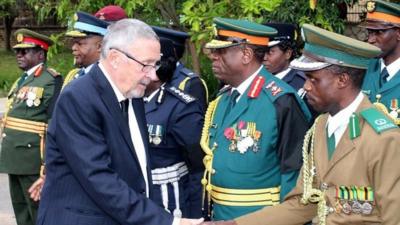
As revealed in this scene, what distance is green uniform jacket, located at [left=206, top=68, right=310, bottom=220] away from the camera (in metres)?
3.51

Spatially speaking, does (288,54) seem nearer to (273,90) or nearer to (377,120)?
(273,90)

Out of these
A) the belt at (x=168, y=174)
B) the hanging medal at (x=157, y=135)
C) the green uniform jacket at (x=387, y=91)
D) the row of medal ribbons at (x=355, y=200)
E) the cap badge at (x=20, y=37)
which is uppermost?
the row of medal ribbons at (x=355, y=200)

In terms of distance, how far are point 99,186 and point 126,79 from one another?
1.62 ft

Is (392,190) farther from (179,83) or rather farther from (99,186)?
(179,83)

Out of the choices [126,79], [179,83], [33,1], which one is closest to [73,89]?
[126,79]

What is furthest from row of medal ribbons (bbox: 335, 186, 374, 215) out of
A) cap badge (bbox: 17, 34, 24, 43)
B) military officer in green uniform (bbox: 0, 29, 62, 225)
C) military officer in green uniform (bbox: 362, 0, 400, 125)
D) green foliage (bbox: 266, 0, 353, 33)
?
green foliage (bbox: 266, 0, 353, 33)

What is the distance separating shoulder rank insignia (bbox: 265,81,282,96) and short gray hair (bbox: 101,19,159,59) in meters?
0.93

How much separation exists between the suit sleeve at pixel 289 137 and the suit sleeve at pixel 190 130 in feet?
2.64

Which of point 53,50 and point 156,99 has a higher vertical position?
point 156,99

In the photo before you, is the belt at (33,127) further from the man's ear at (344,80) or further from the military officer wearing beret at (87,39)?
the man's ear at (344,80)

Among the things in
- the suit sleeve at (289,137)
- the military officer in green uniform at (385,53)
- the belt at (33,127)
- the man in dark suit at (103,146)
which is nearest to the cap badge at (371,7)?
the military officer in green uniform at (385,53)

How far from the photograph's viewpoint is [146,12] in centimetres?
836

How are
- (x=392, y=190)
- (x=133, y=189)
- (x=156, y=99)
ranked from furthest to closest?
(x=156, y=99), (x=133, y=189), (x=392, y=190)

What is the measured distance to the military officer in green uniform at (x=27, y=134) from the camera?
227 inches
